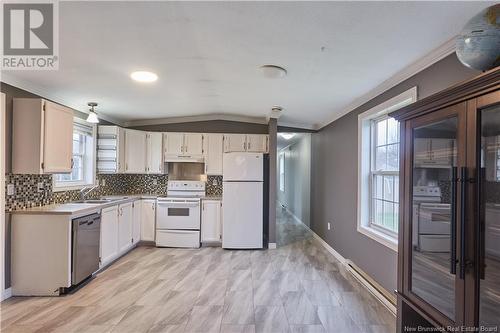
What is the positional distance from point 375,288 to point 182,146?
376 centimetres

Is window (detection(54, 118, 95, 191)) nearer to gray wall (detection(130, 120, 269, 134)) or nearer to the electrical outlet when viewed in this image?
the electrical outlet

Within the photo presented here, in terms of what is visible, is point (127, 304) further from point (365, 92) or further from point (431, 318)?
point (365, 92)

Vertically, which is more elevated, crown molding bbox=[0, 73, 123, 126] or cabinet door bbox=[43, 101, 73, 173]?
crown molding bbox=[0, 73, 123, 126]

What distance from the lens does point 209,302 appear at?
9.16 feet

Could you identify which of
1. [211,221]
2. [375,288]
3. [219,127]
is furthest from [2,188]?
[375,288]

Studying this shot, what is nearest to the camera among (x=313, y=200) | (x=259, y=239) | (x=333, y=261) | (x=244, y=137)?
(x=333, y=261)

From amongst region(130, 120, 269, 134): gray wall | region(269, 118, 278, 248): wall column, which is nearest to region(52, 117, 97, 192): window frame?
region(130, 120, 269, 134): gray wall

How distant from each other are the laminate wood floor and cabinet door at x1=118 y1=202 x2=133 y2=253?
0.99ft

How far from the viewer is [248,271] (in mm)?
3688

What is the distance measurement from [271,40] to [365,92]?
168 centimetres

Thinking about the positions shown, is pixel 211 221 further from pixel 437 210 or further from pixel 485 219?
A: pixel 485 219

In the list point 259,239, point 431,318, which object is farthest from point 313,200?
point 431,318

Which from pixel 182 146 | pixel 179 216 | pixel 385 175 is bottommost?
pixel 179 216

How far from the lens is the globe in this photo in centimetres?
116
